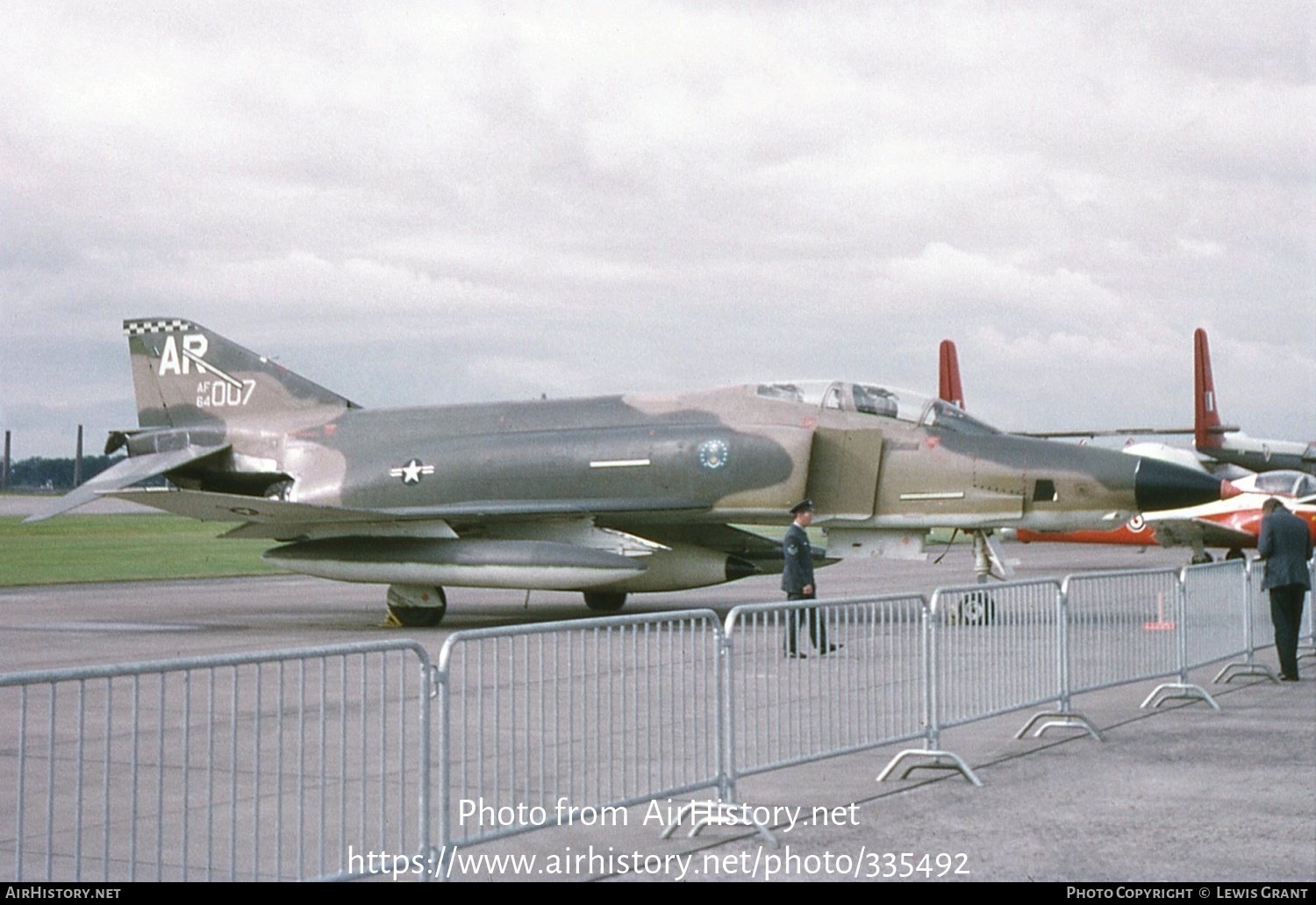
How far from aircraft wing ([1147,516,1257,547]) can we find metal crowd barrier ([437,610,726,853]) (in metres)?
24.5

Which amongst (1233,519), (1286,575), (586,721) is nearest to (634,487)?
(1286,575)

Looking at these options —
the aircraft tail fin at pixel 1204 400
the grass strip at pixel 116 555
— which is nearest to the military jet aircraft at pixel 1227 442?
the aircraft tail fin at pixel 1204 400

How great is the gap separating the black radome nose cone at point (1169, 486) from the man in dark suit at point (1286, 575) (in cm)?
393

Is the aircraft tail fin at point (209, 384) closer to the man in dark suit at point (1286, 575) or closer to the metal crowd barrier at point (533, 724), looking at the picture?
the metal crowd barrier at point (533, 724)

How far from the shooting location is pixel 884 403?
17.7 m

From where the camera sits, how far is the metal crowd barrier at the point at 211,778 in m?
4.98


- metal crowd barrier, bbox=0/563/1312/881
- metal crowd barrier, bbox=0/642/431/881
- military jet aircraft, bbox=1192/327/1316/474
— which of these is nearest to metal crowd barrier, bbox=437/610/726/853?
metal crowd barrier, bbox=0/563/1312/881

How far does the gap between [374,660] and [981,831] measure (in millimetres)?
9274

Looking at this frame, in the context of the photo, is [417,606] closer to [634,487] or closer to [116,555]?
[634,487]

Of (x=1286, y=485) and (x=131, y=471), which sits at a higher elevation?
(x=131, y=471)

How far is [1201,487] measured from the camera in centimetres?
1658

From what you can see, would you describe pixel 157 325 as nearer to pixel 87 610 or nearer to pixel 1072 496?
pixel 87 610

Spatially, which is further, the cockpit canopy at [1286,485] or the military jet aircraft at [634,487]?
the cockpit canopy at [1286,485]

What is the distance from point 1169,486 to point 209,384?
1297 centimetres
